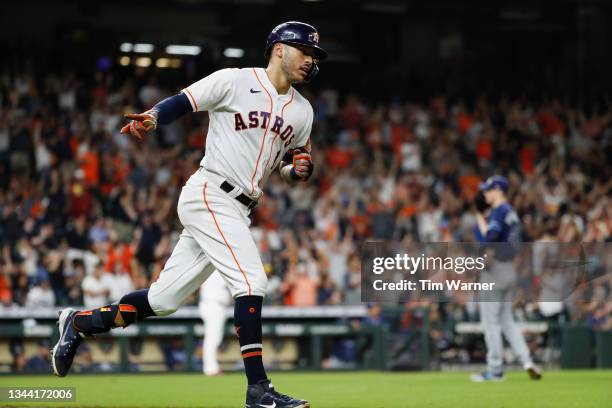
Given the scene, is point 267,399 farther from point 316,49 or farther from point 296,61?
point 316,49

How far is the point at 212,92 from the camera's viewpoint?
23.0 feet

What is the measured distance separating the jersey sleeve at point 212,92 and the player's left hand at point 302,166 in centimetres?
62

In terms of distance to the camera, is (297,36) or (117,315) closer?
(297,36)

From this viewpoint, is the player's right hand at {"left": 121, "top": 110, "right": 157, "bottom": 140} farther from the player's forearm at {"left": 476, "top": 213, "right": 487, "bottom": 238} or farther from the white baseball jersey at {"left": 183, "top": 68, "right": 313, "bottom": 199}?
the player's forearm at {"left": 476, "top": 213, "right": 487, "bottom": 238}

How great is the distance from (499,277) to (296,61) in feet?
17.5

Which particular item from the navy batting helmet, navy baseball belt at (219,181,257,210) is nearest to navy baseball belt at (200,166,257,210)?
navy baseball belt at (219,181,257,210)

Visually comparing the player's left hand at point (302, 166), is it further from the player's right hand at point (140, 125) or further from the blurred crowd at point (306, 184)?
the blurred crowd at point (306, 184)

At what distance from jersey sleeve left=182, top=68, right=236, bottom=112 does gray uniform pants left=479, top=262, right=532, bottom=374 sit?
544 cm

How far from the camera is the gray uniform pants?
11.9m

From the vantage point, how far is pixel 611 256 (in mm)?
11727

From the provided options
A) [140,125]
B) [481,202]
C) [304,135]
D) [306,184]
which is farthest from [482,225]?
[306,184]

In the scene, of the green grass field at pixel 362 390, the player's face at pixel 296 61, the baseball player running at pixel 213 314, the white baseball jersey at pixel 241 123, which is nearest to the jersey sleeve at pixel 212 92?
the white baseball jersey at pixel 241 123

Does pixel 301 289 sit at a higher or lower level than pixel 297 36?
lower

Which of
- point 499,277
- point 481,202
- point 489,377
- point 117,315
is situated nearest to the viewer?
point 117,315
